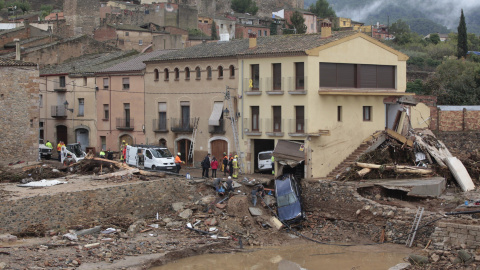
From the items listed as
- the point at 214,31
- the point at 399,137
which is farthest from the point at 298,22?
the point at 399,137

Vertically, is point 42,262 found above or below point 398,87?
below

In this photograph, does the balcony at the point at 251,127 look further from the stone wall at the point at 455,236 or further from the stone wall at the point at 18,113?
the stone wall at the point at 455,236

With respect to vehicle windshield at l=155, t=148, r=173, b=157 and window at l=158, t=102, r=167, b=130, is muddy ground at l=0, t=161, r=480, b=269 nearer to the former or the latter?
vehicle windshield at l=155, t=148, r=173, b=157

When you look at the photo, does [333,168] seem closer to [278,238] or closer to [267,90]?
[267,90]

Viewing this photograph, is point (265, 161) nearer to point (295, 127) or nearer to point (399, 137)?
point (295, 127)

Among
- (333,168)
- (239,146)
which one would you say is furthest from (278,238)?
(239,146)

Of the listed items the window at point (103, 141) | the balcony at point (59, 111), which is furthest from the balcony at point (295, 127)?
the balcony at point (59, 111)

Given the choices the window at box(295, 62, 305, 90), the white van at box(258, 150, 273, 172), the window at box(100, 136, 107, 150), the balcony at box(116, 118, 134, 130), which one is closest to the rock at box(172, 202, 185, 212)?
the white van at box(258, 150, 273, 172)

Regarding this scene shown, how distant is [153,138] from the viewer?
45688 millimetres

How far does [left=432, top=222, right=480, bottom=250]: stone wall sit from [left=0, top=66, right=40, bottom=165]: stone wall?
24.7 meters

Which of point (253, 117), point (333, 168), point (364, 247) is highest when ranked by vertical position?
A: point (253, 117)

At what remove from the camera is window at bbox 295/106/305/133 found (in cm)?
3756

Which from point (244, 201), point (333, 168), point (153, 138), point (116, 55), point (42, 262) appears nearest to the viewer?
point (42, 262)

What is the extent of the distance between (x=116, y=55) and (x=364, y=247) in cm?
3284
